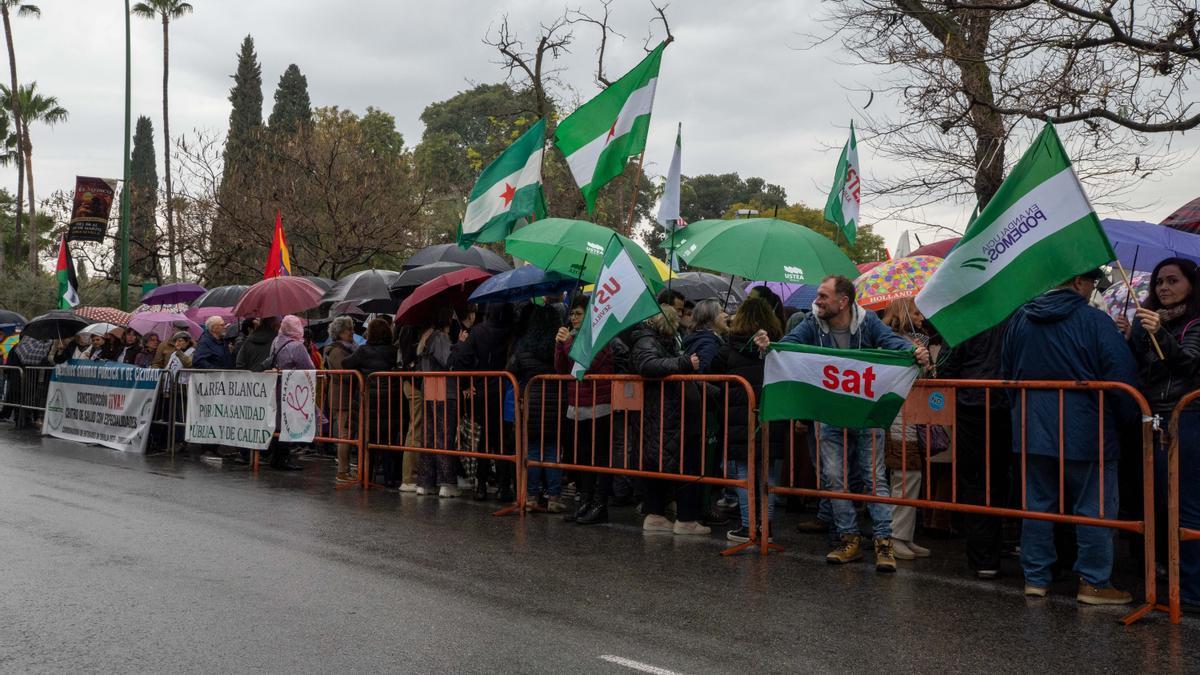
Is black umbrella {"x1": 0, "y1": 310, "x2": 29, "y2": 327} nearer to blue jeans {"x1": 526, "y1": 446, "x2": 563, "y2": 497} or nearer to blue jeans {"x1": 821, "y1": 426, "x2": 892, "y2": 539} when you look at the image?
blue jeans {"x1": 526, "y1": 446, "x2": 563, "y2": 497}

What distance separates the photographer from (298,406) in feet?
42.7

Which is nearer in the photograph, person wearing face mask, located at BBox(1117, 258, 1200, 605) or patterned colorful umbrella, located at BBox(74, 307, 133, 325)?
person wearing face mask, located at BBox(1117, 258, 1200, 605)

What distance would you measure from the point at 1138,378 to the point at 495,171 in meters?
6.55

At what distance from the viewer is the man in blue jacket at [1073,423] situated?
644 centimetres

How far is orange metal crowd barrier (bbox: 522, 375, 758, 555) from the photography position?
8344 millimetres

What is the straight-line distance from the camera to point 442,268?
13.1 m

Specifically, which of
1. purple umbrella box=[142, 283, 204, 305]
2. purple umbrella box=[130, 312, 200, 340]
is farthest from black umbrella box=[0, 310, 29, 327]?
purple umbrella box=[130, 312, 200, 340]

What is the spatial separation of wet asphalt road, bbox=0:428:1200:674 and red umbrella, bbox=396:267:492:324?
253 cm

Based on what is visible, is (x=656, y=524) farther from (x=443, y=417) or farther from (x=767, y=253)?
(x=443, y=417)

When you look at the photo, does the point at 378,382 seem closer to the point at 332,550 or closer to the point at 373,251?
the point at 332,550

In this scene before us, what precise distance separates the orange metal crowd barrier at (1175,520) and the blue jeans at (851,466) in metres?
1.87

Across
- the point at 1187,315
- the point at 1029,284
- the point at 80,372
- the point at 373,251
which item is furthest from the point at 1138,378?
the point at 373,251

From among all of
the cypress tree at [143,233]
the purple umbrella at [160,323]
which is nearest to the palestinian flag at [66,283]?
the cypress tree at [143,233]

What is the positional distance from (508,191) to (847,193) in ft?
14.6
